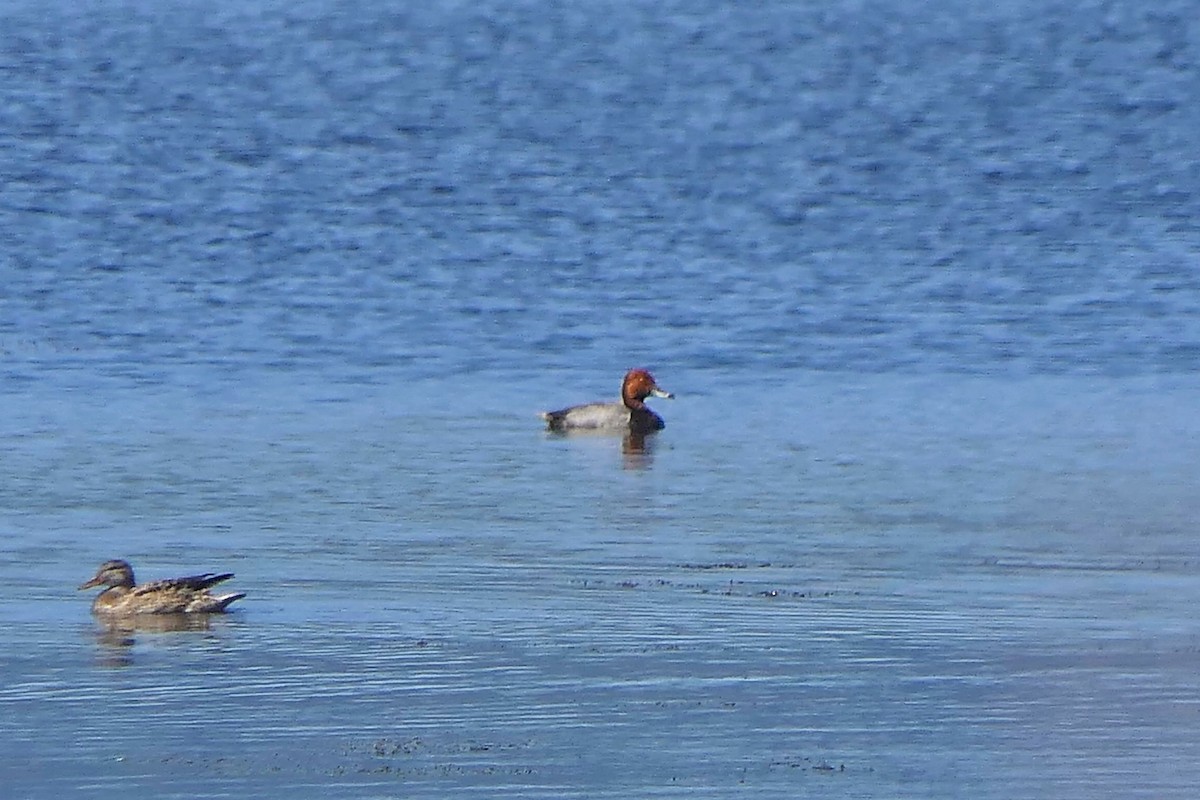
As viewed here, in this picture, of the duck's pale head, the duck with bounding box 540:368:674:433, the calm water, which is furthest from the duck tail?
the duck with bounding box 540:368:674:433

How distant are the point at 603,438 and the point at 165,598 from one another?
5611mm

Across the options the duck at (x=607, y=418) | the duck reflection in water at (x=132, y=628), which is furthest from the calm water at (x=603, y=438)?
the duck at (x=607, y=418)

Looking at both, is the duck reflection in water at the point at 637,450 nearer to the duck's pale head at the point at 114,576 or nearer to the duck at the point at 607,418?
the duck at the point at 607,418

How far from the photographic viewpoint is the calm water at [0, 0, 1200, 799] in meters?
9.41

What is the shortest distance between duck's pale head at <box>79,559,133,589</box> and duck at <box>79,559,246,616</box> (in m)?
0.03

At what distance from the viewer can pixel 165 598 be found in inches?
451

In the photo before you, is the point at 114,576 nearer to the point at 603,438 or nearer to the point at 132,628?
the point at 132,628

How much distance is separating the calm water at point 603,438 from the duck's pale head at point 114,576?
0.42 ft

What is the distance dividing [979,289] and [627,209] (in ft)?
17.8

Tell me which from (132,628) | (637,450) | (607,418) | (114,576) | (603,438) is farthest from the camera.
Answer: (607,418)

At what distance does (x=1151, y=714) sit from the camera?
30.9 ft

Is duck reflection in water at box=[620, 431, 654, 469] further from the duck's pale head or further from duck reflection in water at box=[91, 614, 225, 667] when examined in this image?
duck reflection in water at box=[91, 614, 225, 667]

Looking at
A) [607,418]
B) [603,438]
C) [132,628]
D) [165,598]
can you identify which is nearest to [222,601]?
[165,598]

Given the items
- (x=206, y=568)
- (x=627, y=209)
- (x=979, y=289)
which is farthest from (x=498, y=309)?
(x=206, y=568)
